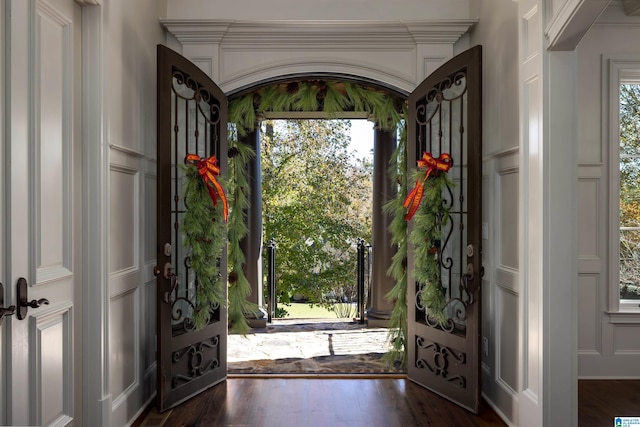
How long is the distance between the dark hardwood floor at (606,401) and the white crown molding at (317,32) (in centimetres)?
278

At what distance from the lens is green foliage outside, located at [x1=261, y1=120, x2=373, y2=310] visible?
8.08 m

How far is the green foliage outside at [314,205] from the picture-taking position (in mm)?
8078

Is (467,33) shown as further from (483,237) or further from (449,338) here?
(449,338)

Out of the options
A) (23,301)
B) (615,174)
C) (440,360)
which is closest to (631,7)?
(615,174)

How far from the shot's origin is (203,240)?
11.3 feet

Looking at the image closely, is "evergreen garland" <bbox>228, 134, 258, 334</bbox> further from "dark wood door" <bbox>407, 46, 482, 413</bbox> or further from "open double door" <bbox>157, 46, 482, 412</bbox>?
"dark wood door" <bbox>407, 46, 482, 413</bbox>

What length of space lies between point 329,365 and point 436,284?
4.38 ft

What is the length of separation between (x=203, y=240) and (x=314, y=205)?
15.8 ft

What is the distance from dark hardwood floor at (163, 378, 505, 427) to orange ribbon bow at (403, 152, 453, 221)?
129 centimetres

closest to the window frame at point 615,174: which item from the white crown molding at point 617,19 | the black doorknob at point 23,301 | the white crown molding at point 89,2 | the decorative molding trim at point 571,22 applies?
the white crown molding at point 617,19

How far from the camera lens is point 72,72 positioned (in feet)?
8.01

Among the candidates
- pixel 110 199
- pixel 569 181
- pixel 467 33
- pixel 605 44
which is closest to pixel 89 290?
pixel 110 199

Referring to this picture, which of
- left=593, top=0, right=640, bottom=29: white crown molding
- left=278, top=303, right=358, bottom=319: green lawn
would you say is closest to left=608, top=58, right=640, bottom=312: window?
left=593, top=0, right=640, bottom=29: white crown molding

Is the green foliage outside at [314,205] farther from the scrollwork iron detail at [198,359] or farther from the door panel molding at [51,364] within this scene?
the door panel molding at [51,364]
